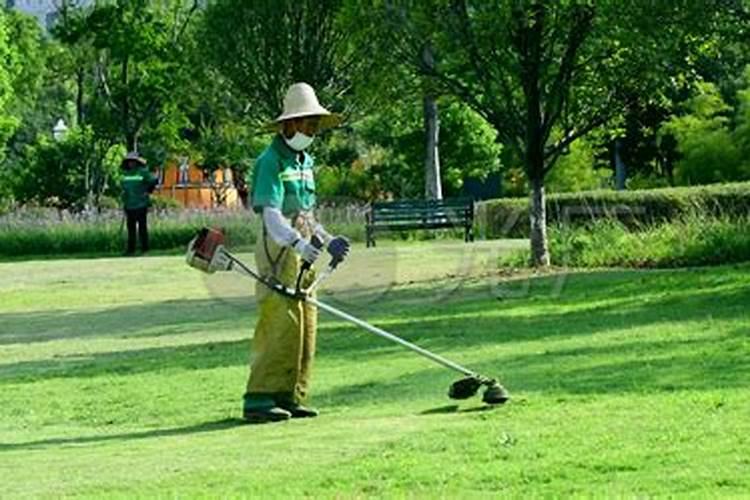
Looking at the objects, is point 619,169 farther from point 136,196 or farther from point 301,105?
point 301,105

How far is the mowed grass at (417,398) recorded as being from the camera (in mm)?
8727

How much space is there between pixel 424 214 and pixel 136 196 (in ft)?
19.7

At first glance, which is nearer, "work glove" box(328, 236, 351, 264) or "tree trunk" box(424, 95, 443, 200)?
"work glove" box(328, 236, 351, 264)

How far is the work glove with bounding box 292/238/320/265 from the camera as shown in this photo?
11484 millimetres

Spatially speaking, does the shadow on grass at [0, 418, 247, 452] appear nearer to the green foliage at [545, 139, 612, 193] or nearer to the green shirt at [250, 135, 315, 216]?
the green shirt at [250, 135, 315, 216]

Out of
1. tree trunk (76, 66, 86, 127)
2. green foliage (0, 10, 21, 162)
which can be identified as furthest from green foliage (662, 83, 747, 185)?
tree trunk (76, 66, 86, 127)

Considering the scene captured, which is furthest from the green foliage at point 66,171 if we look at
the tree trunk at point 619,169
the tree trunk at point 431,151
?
the tree trunk at point 431,151

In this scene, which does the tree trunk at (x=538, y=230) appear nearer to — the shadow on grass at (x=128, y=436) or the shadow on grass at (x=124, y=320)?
the shadow on grass at (x=124, y=320)

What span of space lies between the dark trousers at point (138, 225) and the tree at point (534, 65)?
13.3m

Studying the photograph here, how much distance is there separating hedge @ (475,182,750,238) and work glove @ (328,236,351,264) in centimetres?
1928

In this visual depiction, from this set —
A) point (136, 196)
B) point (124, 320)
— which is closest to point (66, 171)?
point (136, 196)

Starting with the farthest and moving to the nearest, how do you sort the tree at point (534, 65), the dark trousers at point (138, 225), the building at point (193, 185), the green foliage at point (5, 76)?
the building at point (193, 185), the green foliage at point (5, 76), the dark trousers at point (138, 225), the tree at point (534, 65)

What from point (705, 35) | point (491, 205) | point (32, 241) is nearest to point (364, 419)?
point (705, 35)

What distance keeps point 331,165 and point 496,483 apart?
5237 centimetres
